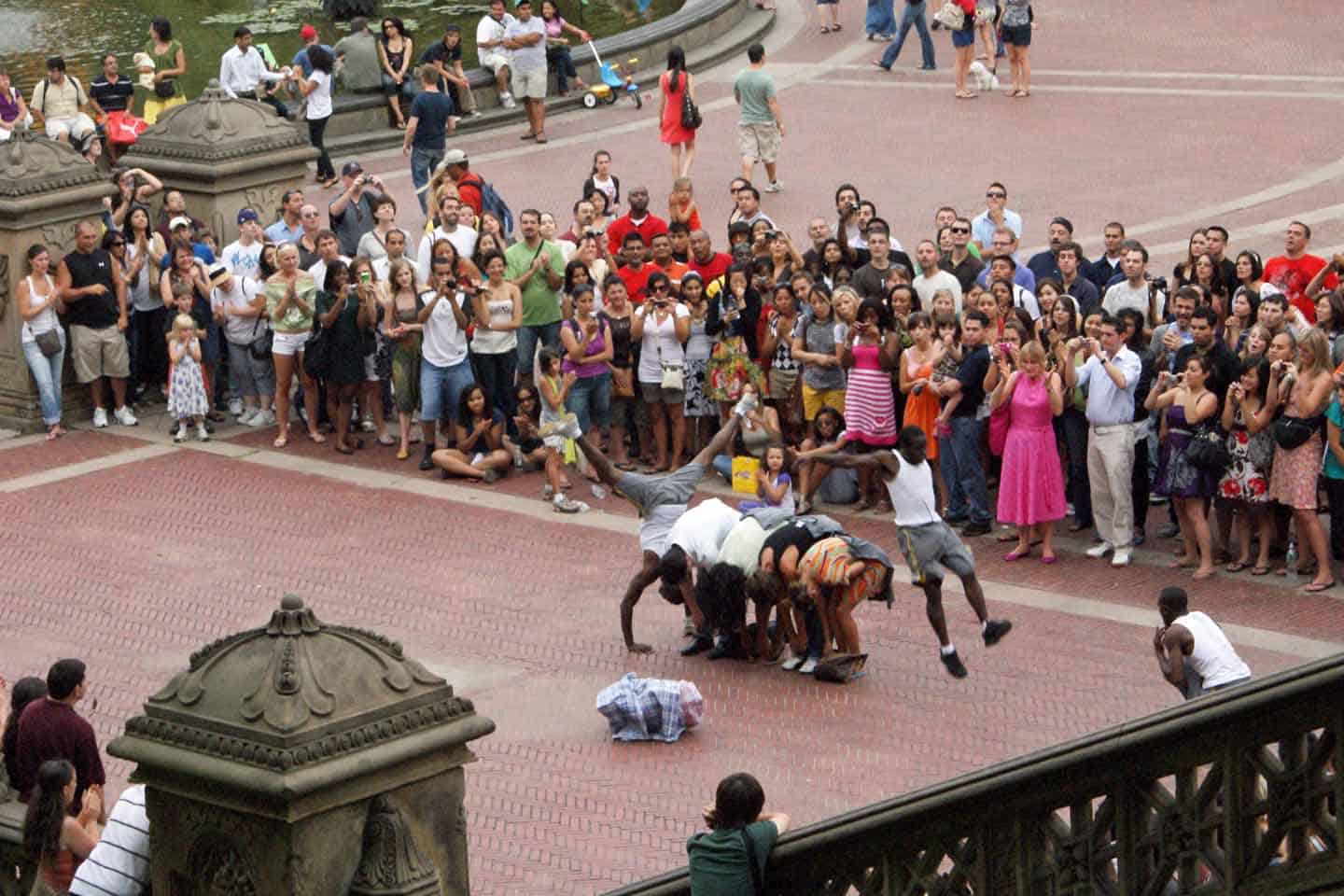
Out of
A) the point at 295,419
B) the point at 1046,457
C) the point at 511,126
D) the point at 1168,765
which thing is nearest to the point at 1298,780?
the point at 1168,765

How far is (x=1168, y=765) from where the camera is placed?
784 cm

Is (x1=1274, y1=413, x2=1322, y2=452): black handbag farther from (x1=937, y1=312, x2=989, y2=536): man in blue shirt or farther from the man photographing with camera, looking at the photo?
the man photographing with camera

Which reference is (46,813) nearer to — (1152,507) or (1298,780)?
(1298,780)

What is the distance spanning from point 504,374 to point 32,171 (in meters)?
4.45

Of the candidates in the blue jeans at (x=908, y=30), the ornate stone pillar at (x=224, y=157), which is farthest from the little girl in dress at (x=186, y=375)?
the blue jeans at (x=908, y=30)

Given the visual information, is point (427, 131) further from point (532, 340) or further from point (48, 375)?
point (532, 340)

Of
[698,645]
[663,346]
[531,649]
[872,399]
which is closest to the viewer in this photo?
[698,645]

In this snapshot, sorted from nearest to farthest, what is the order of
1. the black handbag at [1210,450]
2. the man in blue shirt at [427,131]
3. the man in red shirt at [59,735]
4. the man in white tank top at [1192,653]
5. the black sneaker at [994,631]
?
the man in red shirt at [59,735]
the man in white tank top at [1192,653]
the black sneaker at [994,631]
the black handbag at [1210,450]
the man in blue shirt at [427,131]

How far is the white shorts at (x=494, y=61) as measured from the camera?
31.0 m

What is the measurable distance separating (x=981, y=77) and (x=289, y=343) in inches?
569

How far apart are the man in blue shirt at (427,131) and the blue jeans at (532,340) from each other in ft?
22.5

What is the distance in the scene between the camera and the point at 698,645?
15352 millimetres

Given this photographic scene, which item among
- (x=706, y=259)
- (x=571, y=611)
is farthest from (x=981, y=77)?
(x=571, y=611)

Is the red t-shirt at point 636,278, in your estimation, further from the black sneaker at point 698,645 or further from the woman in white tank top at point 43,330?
the black sneaker at point 698,645
